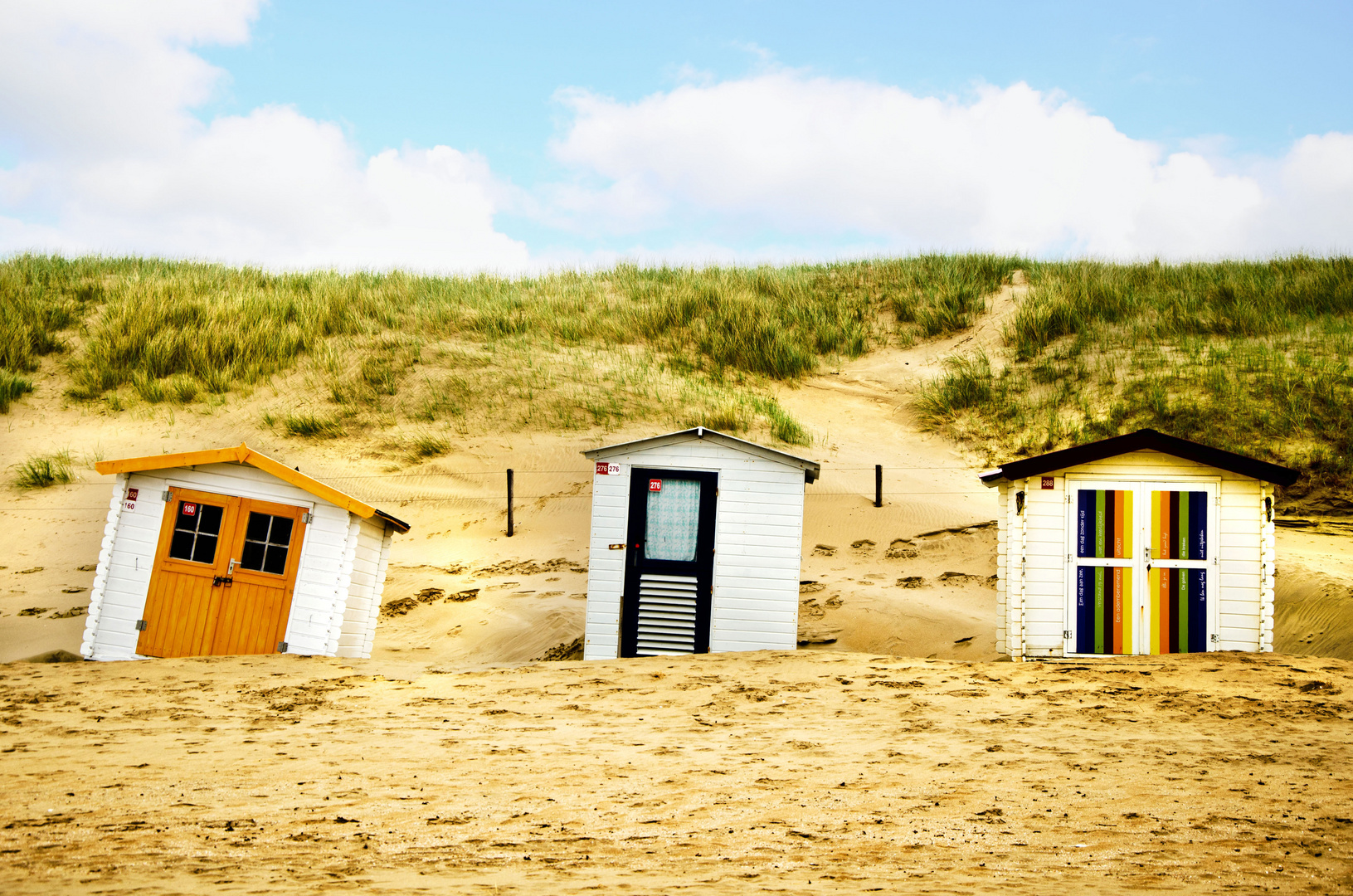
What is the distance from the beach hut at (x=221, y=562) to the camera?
11766 millimetres

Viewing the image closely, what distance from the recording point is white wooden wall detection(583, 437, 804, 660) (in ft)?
38.8

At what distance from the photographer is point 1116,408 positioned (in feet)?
74.7

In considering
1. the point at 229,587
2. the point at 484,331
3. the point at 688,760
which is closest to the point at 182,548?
the point at 229,587

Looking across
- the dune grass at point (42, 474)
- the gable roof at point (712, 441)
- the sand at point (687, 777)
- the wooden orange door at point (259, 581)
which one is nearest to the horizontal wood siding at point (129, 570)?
the sand at point (687, 777)

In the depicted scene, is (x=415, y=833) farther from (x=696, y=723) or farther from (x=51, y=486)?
(x=51, y=486)

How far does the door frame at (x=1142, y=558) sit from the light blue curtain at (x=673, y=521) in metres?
4.16

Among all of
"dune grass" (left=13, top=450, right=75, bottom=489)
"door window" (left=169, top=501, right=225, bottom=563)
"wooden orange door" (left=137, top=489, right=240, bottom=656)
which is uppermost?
"dune grass" (left=13, top=450, right=75, bottom=489)

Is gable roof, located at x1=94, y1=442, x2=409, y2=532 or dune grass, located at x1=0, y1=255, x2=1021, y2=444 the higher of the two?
dune grass, located at x1=0, y1=255, x2=1021, y2=444

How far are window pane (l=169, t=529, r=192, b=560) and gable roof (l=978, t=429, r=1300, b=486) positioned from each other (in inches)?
369

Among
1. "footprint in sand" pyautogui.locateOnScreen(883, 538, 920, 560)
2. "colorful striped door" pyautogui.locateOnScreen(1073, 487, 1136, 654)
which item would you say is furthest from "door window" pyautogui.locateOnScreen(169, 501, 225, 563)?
"footprint in sand" pyautogui.locateOnScreen(883, 538, 920, 560)

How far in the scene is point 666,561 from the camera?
39.0 ft

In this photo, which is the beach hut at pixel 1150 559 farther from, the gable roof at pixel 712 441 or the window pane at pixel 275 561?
the window pane at pixel 275 561

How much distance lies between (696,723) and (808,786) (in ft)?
6.54

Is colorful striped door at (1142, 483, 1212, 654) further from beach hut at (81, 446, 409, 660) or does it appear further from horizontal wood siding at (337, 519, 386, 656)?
horizontal wood siding at (337, 519, 386, 656)
